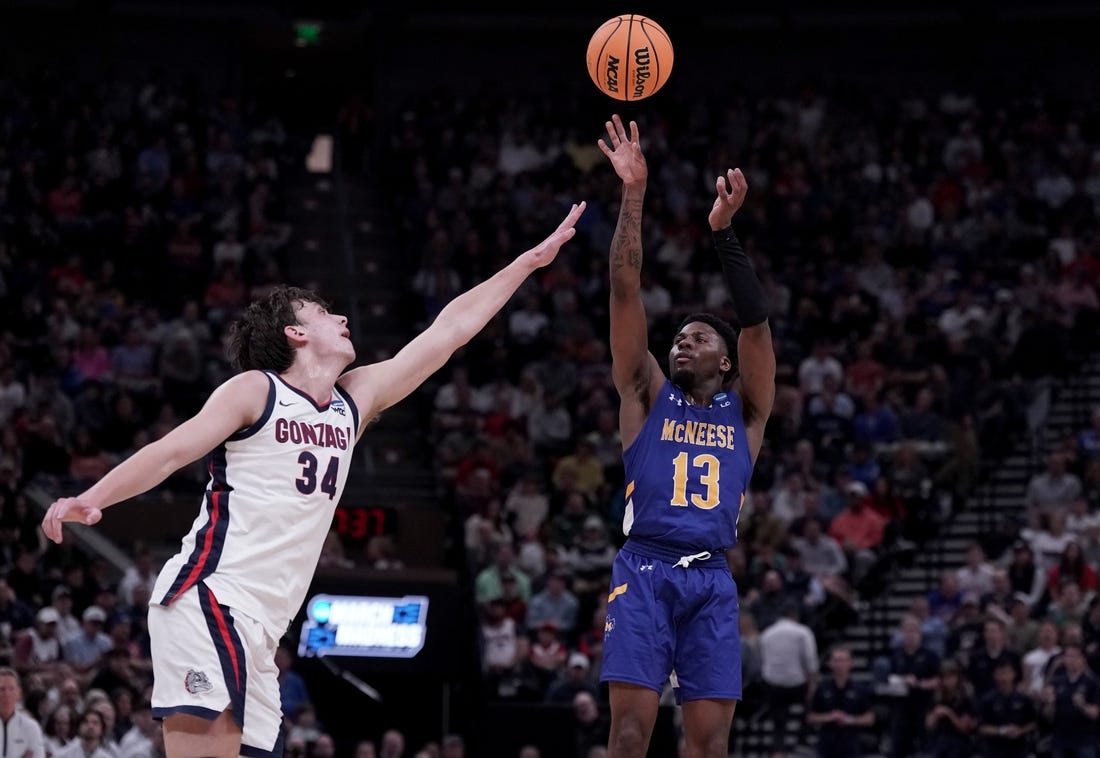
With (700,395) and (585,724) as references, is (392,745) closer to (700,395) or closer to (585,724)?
(585,724)

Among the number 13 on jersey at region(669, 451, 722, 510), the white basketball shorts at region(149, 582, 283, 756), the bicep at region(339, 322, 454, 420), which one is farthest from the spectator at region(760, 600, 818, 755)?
the white basketball shorts at region(149, 582, 283, 756)

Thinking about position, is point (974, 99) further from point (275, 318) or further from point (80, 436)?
point (275, 318)

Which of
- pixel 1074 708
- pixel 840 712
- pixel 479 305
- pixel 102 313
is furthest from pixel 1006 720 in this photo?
pixel 102 313

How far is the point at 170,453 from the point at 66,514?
0.42 m

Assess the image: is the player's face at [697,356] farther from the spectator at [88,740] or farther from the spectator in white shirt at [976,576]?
the spectator in white shirt at [976,576]

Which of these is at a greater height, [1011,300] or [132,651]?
[1011,300]

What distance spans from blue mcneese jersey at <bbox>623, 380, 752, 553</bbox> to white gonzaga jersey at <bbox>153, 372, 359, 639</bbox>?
6.93 ft

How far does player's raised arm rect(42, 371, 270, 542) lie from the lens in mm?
5660

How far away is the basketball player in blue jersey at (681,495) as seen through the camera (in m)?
7.80

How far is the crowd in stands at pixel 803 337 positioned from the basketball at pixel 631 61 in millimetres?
9175

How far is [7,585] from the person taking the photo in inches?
673

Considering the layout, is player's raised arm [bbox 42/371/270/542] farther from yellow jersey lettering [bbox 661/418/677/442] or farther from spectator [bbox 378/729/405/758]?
spectator [bbox 378/729/405/758]

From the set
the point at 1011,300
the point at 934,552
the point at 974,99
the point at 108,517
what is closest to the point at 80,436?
the point at 108,517

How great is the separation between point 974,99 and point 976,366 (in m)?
9.46
